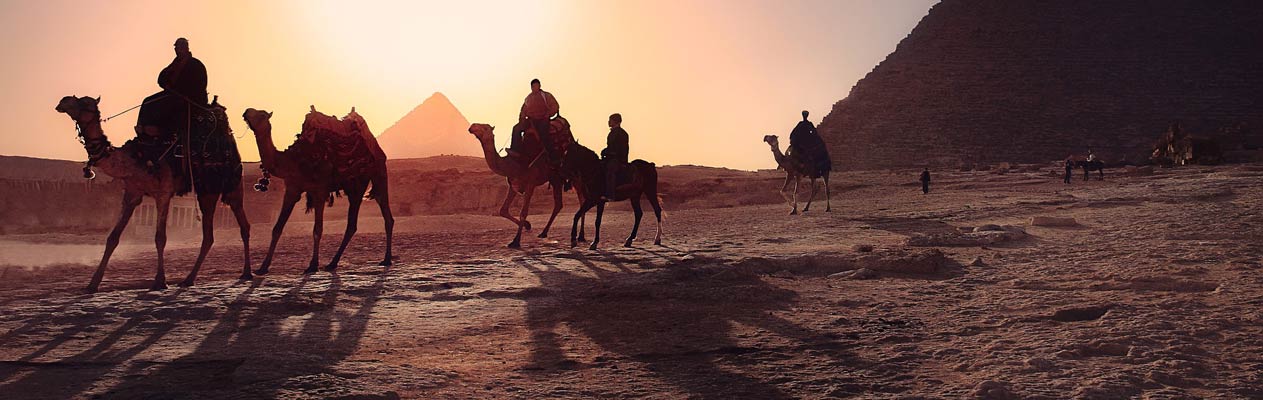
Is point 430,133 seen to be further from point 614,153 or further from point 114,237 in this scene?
point 114,237

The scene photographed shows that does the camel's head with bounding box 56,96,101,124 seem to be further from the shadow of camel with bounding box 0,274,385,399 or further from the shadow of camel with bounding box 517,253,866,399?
the shadow of camel with bounding box 517,253,866,399

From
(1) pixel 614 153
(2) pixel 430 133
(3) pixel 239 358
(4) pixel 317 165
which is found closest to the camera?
(3) pixel 239 358

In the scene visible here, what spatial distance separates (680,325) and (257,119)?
14.2ft

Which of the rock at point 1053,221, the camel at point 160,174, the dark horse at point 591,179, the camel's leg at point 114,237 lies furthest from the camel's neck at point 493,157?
the rock at point 1053,221

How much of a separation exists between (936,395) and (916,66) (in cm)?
7884

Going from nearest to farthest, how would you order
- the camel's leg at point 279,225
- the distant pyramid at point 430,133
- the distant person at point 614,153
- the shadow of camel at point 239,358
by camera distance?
the shadow of camel at point 239,358 < the camel's leg at point 279,225 < the distant person at point 614,153 < the distant pyramid at point 430,133

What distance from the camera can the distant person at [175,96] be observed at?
7332 millimetres

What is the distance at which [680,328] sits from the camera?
5.46m

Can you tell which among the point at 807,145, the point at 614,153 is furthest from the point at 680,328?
the point at 807,145

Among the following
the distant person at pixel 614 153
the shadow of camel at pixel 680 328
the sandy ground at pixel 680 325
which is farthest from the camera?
the distant person at pixel 614 153

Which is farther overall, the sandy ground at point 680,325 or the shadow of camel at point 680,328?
the shadow of camel at point 680,328

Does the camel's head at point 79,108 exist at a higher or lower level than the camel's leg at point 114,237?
higher

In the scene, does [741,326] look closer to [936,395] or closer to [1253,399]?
→ [936,395]

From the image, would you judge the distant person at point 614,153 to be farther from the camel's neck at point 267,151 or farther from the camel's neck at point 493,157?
the camel's neck at point 267,151
